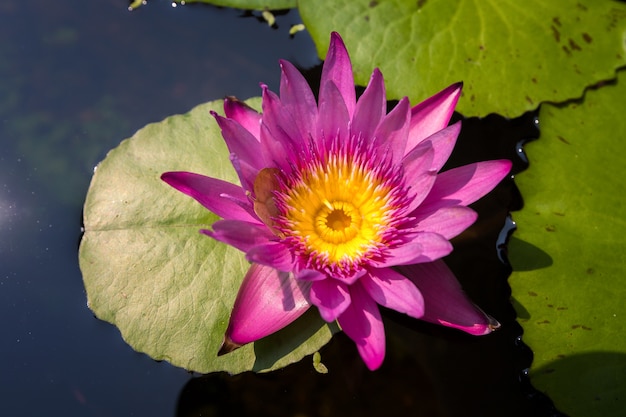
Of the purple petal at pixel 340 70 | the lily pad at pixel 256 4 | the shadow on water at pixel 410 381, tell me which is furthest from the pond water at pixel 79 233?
the purple petal at pixel 340 70

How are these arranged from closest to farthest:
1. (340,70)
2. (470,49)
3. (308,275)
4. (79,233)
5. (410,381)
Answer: (308,275), (340,70), (410,381), (79,233), (470,49)

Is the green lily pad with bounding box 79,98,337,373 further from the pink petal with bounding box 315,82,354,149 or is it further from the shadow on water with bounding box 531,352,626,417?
the shadow on water with bounding box 531,352,626,417

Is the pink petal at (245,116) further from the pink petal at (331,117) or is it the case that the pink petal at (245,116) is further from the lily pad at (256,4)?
the lily pad at (256,4)

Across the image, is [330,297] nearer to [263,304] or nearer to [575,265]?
[263,304]

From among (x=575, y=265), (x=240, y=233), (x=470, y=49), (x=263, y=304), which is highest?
(x=470, y=49)

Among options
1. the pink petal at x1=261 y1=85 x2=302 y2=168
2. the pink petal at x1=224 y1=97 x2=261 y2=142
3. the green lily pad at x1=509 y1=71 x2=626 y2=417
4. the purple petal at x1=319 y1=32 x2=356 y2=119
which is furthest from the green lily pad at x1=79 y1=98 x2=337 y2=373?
the green lily pad at x1=509 y1=71 x2=626 y2=417

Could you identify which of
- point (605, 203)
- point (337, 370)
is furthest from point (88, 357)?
point (605, 203)

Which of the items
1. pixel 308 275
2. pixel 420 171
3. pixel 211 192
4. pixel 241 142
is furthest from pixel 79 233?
pixel 420 171
